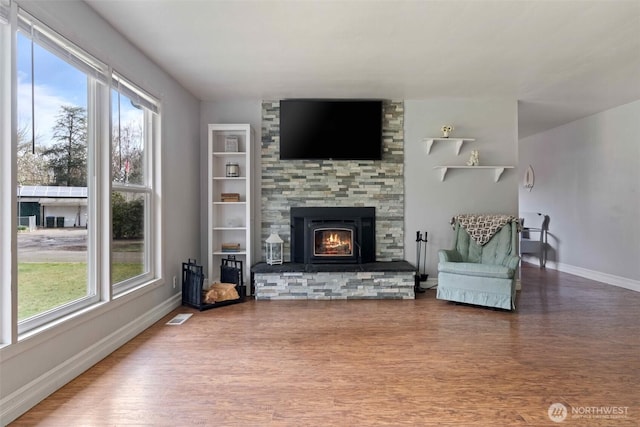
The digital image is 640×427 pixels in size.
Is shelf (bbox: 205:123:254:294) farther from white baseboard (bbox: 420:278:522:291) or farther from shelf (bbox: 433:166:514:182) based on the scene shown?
shelf (bbox: 433:166:514:182)

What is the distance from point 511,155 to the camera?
180 inches

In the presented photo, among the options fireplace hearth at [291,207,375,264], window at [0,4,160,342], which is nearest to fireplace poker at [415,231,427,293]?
fireplace hearth at [291,207,375,264]

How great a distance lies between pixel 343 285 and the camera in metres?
4.07

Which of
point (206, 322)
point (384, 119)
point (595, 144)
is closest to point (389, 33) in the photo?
point (384, 119)

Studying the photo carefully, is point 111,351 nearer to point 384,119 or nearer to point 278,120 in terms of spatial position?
point 278,120

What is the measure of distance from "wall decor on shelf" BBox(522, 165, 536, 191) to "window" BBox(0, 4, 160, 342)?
265 inches

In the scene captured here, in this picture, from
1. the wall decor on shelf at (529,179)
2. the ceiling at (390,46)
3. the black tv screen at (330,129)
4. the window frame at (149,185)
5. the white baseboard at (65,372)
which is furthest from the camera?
the wall decor on shelf at (529,179)

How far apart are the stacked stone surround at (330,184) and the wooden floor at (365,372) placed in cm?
131

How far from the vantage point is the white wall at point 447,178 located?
14.9ft

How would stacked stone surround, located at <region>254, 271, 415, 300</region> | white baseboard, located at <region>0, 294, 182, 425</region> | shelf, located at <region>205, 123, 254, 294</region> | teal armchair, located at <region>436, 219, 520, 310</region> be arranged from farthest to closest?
shelf, located at <region>205, 123, 254, 294</region>
stacked stone surround, located at <region>254, 271, 415, 300</region>
teal armchair, located at <region>436, 219, 520, 310</region>
white baseboard, located at <region>0, 294, 182, 425</region>

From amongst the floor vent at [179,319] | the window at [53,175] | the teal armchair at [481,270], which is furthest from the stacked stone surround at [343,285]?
the window at [53,175]

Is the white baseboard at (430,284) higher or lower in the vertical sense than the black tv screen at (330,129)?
lower

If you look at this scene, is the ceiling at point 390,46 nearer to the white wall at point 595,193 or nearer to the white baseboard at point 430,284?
the white wall at point 595,193

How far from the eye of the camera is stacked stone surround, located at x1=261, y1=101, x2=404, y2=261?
4527 millimetres
